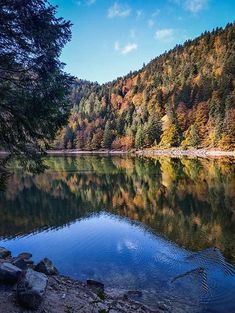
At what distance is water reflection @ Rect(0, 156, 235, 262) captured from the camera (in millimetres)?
26297

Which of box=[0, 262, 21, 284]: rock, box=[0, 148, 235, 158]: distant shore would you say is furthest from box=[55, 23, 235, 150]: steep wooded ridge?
box=[0, 262, 21, 284]: rock

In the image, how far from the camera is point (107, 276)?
18031 millimetres

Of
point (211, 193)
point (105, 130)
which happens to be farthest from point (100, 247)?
point (105, 130)

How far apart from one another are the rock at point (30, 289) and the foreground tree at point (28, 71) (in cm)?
543

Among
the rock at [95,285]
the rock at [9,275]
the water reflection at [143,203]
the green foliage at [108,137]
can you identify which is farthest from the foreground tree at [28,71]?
the green foliage at [108,137]

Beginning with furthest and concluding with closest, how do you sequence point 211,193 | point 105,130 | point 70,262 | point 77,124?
1. point 77,124
2. point 105,130
3. point 211,193
4. point 70,262

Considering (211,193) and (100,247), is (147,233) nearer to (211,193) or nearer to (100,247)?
(100,247)

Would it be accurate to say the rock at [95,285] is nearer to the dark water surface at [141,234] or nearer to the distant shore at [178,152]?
the dark water surface at [141,234]

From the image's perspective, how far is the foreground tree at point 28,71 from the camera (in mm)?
12477

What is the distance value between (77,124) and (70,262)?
159m

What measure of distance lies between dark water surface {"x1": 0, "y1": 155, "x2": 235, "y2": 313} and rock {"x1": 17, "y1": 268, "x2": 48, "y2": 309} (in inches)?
224

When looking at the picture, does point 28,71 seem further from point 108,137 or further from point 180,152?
point 108,137

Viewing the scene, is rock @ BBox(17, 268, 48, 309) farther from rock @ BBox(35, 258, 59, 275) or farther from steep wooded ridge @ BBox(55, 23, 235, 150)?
steep wooded ridge @ BBox(55, 23, 235, 150)

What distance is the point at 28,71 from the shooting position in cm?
1347
